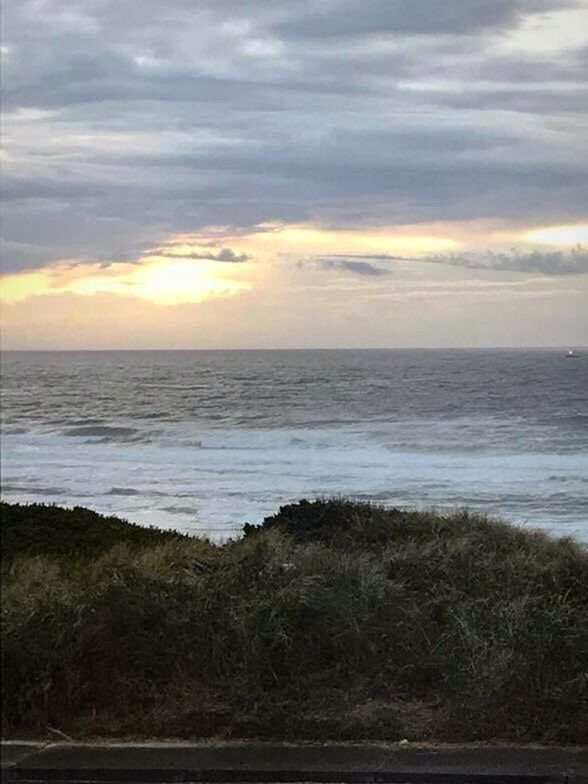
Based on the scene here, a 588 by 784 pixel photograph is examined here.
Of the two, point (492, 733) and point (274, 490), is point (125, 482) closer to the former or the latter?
point (274, 490)

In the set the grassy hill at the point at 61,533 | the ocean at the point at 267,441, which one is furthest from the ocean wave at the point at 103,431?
the grassy hill at the point at 61,533

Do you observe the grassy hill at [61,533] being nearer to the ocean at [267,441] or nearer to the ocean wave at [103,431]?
the ocean at [267,441]

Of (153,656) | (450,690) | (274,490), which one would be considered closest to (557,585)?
(450,690)

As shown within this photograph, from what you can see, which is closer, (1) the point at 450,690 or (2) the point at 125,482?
(1) the point at 450,690

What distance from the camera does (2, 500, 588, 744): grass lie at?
4.65 m

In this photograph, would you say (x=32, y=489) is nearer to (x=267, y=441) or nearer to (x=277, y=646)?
(x=277, y=646)

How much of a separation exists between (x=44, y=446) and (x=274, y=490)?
6.01m

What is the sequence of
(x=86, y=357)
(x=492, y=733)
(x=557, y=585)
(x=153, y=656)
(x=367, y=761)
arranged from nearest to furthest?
(x=367, y=761) < (x=492, y=733) < (x=153, y=656) < (x=557, y=585) < (x=86, y=357)

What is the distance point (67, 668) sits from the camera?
15.6 feet

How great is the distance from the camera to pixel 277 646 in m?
5.16

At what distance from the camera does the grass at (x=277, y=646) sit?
465 centimetres

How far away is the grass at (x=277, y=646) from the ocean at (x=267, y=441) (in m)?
1.55

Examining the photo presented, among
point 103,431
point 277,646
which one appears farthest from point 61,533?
point 103,431

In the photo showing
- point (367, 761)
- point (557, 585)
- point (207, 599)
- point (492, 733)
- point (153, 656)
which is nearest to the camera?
point (367, 761)
